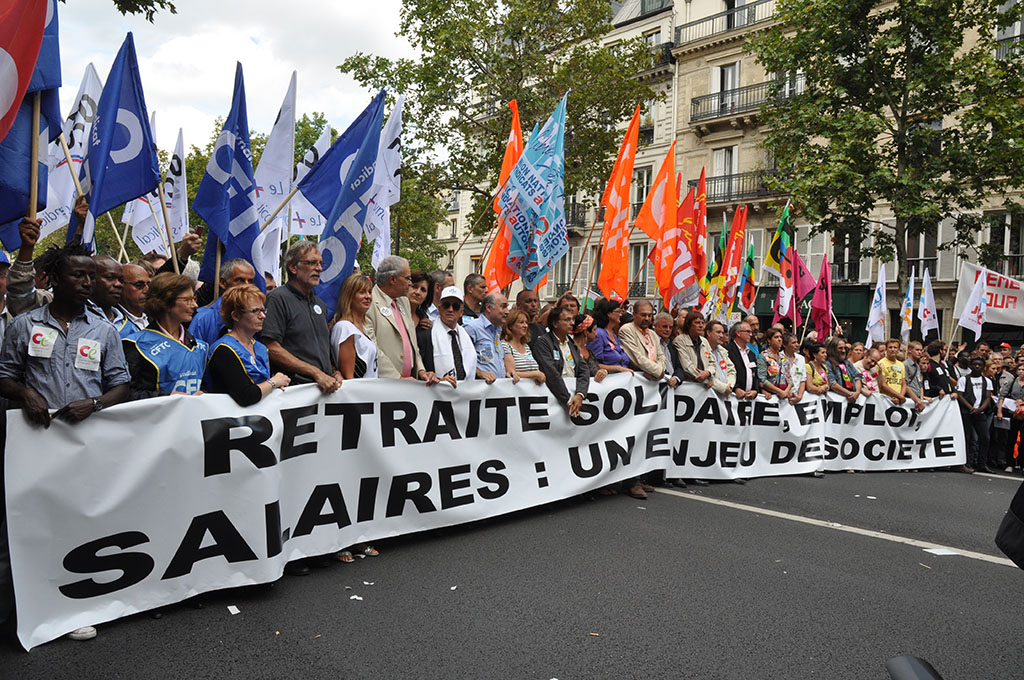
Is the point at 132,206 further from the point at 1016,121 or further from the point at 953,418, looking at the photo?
the point at 1016,121

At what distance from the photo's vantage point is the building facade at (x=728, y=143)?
2855 cm

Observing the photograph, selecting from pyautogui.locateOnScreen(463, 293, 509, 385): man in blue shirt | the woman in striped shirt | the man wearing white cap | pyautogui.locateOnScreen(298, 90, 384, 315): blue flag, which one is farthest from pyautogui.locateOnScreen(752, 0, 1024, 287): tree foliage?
pyautogui.locateOnScreen(298, 90, 384, 315): blue flag

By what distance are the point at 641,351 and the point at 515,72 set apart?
15.7 metres

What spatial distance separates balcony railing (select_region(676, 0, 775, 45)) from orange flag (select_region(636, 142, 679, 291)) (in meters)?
25.9

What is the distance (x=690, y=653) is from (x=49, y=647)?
9.52ft

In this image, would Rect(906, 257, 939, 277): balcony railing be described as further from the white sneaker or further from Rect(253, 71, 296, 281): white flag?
the white sneaker

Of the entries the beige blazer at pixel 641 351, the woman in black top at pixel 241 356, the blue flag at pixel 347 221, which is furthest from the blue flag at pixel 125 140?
the beige blazer at pixel 641 351

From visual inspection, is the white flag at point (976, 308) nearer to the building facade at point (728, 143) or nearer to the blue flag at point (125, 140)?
the blue flag at point (125, 140)

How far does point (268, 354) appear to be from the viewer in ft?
15.9

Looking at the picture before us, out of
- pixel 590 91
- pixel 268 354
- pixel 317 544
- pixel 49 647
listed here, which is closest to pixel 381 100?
pixel 268 354

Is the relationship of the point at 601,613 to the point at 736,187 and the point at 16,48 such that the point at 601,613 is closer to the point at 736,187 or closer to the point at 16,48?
the point at 16,48

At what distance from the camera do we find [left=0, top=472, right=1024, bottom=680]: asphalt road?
137 inches

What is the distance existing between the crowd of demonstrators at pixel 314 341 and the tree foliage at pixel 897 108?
10.7 m

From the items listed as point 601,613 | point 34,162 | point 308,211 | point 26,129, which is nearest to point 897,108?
point 308,211
